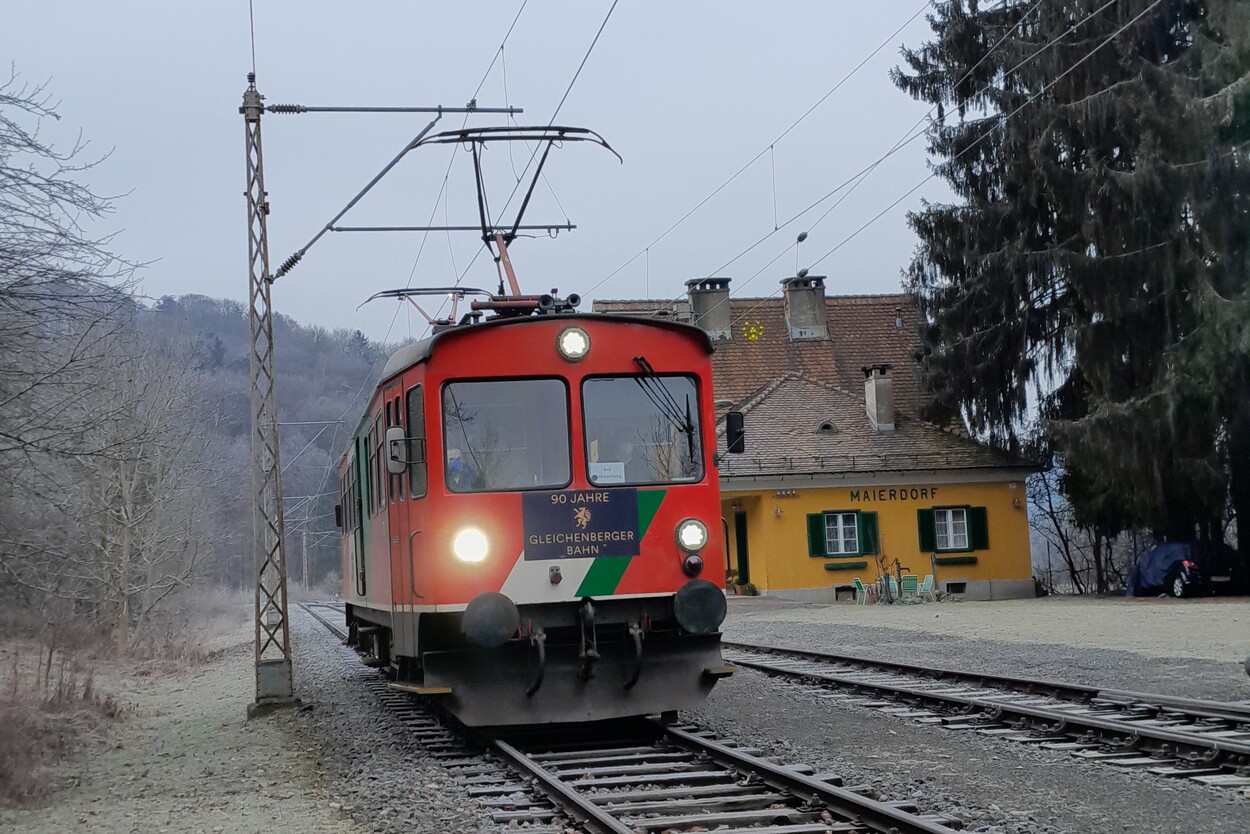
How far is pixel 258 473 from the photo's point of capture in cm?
1516

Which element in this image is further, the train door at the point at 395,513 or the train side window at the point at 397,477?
the train side window at the point at 397,477

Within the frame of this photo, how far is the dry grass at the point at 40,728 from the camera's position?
395 inches

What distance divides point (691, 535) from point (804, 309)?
99.2ft

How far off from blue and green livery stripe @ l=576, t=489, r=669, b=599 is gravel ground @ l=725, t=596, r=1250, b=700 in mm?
5141

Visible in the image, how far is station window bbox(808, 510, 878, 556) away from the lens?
109 ft

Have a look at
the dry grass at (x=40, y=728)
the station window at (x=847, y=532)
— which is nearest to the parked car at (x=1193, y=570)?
the station window at (x=847, y=532)

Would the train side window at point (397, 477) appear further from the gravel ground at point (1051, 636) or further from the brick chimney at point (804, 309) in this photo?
the brick chimney at point (804, 309)

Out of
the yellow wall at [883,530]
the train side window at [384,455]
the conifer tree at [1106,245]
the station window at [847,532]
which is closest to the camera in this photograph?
the train side window at [384,455]

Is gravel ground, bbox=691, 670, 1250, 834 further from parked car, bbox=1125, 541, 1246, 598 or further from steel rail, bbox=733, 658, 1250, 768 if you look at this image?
parked car, bbox=1125, 541, 1246, 598

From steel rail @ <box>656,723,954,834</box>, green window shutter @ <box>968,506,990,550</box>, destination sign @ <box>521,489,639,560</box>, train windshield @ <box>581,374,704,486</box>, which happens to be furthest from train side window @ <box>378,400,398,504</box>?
green window shutter @ <box>968,506,990,550</box>

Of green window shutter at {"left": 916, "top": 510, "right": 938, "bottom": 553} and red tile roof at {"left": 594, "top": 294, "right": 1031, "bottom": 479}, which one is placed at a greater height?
red tile roof at {"left": 594, "top": 294, "right": 1031, "bottom": 479}

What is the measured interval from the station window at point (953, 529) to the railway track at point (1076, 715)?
1941 cm

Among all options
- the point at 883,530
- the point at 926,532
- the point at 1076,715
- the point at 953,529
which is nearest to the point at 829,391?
the point at 883,530

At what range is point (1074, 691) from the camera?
1129 centimetres
